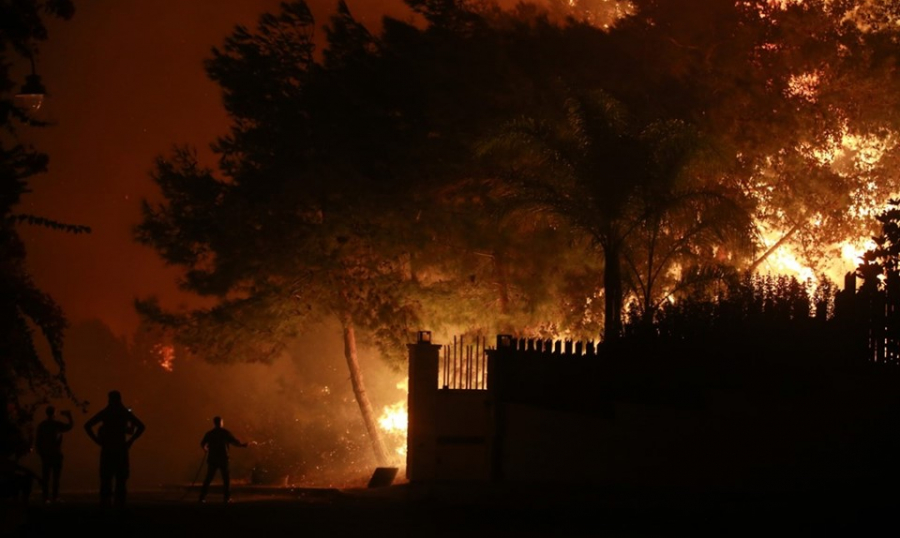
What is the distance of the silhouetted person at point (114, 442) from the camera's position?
54.9ft

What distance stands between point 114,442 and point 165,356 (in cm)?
5718

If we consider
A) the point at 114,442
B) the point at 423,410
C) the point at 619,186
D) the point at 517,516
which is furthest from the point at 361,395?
the point at 517,516

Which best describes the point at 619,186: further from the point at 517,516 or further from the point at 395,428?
the point at 395,428

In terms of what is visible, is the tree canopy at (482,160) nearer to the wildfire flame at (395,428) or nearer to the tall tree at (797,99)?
the tall tree at (797,99)

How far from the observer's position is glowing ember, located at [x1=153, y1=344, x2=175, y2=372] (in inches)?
2724

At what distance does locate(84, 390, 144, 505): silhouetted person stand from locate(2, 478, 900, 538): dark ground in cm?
43

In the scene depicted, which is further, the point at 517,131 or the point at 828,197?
the point at 828,197

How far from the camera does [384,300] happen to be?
2941cm

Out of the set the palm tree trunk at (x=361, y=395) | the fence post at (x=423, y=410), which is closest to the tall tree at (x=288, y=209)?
the palm tree trunk at (x=361, y=395)

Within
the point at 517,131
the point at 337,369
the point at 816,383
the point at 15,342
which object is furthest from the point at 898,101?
the point at 337,369

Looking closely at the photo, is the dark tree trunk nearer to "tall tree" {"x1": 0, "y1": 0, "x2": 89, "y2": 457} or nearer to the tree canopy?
the tree canopy

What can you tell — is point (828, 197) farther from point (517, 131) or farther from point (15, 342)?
point (15, 342)

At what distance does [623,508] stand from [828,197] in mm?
15811

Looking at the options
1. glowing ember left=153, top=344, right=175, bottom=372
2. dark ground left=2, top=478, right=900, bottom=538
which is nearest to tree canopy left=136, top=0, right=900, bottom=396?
dark ground left=2, top=478, right=900, bottom=538
